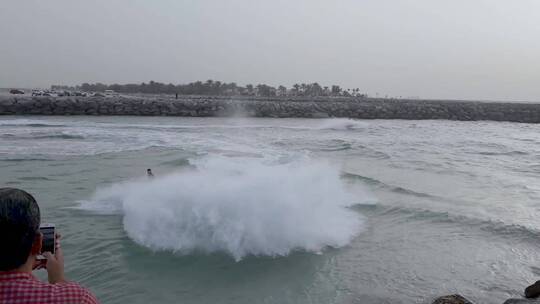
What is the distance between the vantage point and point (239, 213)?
8.58 m

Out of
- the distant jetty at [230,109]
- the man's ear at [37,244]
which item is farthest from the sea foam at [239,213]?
the distant jetty at [230,109]

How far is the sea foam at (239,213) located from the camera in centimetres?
794

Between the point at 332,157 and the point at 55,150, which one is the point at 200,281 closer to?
the point at 332,157

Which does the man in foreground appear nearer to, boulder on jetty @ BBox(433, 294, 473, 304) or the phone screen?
the phone screen

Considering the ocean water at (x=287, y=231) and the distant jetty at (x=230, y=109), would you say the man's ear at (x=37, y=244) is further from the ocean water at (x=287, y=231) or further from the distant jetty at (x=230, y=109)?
the distant jetty at (x=230, y=109)

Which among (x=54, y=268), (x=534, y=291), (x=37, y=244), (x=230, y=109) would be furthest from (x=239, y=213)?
(x=230, y=109)

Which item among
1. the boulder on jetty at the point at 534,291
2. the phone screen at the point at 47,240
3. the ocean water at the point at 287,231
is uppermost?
the phone screen at the point at 47,240

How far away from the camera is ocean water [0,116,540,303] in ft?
21.4

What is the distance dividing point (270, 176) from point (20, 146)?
1434cm

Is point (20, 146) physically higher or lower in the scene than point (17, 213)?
lower

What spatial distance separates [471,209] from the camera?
37.0 ft

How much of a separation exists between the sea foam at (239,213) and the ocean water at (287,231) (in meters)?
0.03

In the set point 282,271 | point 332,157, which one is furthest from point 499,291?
point 332,157

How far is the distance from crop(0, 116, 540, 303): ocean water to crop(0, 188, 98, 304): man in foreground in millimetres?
4216
